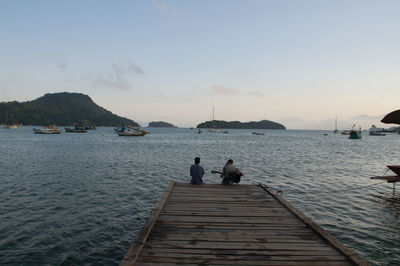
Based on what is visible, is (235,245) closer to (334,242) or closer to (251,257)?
(251,257)

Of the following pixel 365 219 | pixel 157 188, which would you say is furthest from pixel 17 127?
pixel 365 219

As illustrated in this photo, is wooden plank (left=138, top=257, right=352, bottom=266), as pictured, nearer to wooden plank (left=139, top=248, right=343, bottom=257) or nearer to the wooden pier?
the wooden pier

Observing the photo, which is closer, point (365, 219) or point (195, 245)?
point (195, 245)

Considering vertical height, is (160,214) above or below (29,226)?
above

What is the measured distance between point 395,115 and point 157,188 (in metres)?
15.4

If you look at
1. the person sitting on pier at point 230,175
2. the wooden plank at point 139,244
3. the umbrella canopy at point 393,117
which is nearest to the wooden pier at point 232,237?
the wooden plank at point 139,244

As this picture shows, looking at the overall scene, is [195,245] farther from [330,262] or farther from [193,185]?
[193,185]

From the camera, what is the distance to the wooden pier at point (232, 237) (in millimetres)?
5117

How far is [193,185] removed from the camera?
12984 mm

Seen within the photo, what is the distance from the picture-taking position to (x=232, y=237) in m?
6.28

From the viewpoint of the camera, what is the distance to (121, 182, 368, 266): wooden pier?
201 inches

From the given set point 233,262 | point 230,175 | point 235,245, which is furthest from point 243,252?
point 230,175

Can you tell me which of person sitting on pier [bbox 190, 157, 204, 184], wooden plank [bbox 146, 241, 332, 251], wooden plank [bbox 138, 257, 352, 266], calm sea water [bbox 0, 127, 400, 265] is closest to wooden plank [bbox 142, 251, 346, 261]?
wooden plank [bbox 138, 257, 352, 266]

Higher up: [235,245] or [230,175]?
[230,175]
